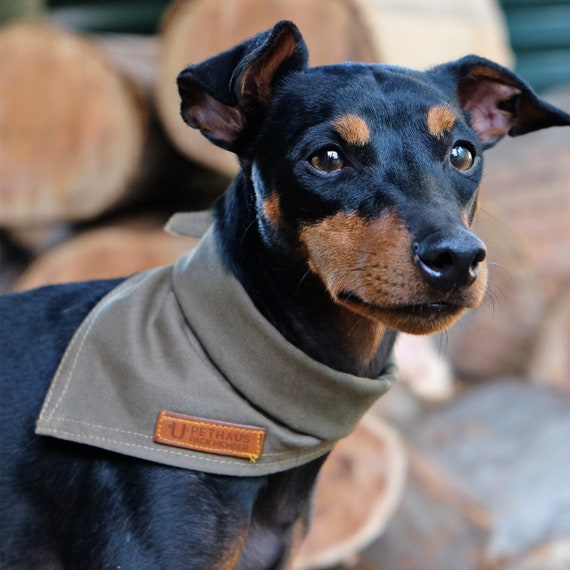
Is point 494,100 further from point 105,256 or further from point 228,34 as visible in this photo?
point 105,256

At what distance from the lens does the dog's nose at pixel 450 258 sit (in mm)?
1806

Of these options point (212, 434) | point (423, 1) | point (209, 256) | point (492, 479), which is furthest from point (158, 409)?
point (423, 1)

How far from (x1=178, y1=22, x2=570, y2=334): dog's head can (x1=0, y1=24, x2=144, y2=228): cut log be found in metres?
1.63

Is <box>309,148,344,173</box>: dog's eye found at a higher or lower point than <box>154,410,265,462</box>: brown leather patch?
higher

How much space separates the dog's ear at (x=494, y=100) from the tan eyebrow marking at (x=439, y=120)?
26 centimetres

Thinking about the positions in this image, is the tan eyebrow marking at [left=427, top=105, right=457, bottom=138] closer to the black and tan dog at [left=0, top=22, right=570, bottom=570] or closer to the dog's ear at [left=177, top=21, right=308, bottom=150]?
the black and tan dog at [left=0, top=22, right=570, bottom=570]

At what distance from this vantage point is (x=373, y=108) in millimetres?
2098

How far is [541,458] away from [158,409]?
2446 millimetres

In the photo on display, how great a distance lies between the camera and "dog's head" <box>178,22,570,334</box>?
6.20 feet

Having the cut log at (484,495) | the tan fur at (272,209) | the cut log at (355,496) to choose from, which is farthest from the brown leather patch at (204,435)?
the cut log at (484,495)

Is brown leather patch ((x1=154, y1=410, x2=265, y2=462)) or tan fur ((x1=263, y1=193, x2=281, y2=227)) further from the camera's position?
tan fur ((x1=263, y1=193, x2=281, y2=227))

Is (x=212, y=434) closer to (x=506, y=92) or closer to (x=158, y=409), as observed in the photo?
(x=158, y=409)

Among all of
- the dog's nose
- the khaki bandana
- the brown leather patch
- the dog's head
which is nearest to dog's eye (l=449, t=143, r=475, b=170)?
the dog's head

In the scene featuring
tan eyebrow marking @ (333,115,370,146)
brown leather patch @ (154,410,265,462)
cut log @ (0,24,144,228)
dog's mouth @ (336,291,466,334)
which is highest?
tan eyebrow marking @ (333,115,370,146)
